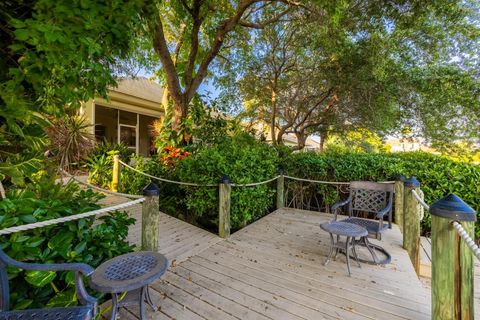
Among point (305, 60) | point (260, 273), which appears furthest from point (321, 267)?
point (305, 60)

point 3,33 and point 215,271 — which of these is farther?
point 215,271

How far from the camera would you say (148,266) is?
1.98 m

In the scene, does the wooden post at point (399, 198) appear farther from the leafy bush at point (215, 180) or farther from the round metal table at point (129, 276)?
the round metal table at point (129, 276)

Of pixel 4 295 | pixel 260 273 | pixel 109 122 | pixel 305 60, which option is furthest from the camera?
pixel 109 122

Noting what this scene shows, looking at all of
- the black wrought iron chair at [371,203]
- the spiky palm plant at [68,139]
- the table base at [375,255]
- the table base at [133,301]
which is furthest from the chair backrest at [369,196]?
the spiky palm plant at [68,139]

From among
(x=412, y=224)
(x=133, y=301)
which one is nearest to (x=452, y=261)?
(x=412, y=224)

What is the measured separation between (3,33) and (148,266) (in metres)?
2.91

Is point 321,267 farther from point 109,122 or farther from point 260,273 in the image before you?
point 109,122

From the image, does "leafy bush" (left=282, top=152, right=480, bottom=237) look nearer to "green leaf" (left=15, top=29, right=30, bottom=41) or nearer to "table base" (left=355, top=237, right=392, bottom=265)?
"table base" (left=355, top=237, right=392, bottom=265)

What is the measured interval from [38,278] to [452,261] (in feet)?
10.4

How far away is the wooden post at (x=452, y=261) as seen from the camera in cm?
167

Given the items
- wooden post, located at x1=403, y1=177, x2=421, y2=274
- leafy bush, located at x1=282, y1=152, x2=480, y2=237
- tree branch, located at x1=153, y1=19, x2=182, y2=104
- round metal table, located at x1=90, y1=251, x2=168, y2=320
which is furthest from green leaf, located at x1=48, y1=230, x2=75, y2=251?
tree branch, located at x1=153, y1=19, x2=182, y2=104

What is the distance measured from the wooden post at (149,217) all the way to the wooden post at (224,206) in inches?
56.9

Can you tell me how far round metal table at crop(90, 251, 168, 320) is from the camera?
1.70 meters
